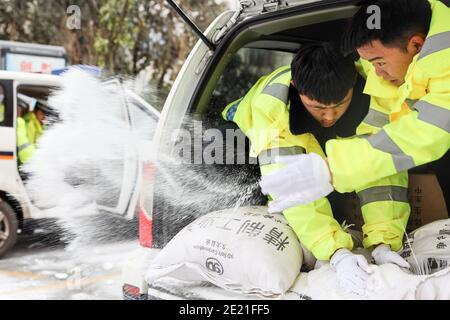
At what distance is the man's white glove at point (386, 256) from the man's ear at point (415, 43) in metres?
0.69

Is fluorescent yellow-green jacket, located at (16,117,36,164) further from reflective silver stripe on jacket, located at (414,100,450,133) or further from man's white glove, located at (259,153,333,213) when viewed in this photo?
reflective silver stripe on jacket, located at (414,100,450,133)

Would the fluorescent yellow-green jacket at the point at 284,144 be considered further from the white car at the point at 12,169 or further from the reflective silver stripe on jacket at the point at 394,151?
the white car at the point at 12,169

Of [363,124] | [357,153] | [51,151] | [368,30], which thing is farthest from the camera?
[51,151]

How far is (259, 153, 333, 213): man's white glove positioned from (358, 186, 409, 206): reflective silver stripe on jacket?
1.59ft

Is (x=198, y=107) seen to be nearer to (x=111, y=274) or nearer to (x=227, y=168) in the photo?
(x=227, y=168)

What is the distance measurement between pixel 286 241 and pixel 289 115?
0.48 m

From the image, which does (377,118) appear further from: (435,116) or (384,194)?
(435,116)

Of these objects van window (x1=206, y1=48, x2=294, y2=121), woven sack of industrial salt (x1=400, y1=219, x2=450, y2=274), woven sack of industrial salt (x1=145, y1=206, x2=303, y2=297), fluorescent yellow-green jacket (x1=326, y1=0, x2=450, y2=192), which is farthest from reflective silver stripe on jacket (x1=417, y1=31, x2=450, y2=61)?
van window (x1=206, y1=48, x2=294, y2=121)

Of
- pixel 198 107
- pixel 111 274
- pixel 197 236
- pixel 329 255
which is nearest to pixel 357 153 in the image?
pixel 329 255

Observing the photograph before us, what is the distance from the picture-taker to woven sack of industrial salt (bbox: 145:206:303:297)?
200cm

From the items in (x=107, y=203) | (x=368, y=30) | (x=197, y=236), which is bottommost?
(x=107, y=203)

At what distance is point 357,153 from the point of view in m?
1.76

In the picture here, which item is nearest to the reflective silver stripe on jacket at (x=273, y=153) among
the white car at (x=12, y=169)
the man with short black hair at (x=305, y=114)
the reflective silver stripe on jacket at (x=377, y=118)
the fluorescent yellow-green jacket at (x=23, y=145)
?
the man with short black hair at (x=305, y=114)

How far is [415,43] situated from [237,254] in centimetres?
94
